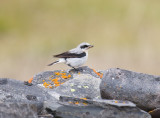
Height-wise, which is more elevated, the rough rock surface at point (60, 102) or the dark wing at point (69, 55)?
the dark wing at point (69, 55)

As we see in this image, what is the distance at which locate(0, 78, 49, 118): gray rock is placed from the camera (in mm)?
5438

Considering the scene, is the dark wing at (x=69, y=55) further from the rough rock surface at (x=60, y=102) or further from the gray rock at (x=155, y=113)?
the gray rock at (x=155, y=113)

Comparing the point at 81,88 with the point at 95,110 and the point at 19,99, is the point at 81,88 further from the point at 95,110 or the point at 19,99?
the point at 95,110

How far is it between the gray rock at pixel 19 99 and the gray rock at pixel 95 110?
1.39 feet

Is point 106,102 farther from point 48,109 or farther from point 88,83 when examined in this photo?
point 88,83

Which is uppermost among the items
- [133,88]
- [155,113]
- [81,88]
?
[81,88]

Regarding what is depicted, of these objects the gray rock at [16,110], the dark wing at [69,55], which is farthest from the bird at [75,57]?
the gray rock at [16,110]

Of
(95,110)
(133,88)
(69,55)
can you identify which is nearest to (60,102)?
(95,110)

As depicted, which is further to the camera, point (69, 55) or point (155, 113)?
point (69, 55)

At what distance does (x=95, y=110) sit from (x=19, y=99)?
4.47 ft

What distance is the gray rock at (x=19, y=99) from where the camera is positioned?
17.8 feet

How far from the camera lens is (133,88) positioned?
273 inches

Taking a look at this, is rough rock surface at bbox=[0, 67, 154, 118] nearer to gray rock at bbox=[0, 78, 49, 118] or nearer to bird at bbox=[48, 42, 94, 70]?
gray rock at bbox=[0, 78, 49, 118]

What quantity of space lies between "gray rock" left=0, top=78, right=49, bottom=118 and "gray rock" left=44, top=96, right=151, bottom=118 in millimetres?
423
